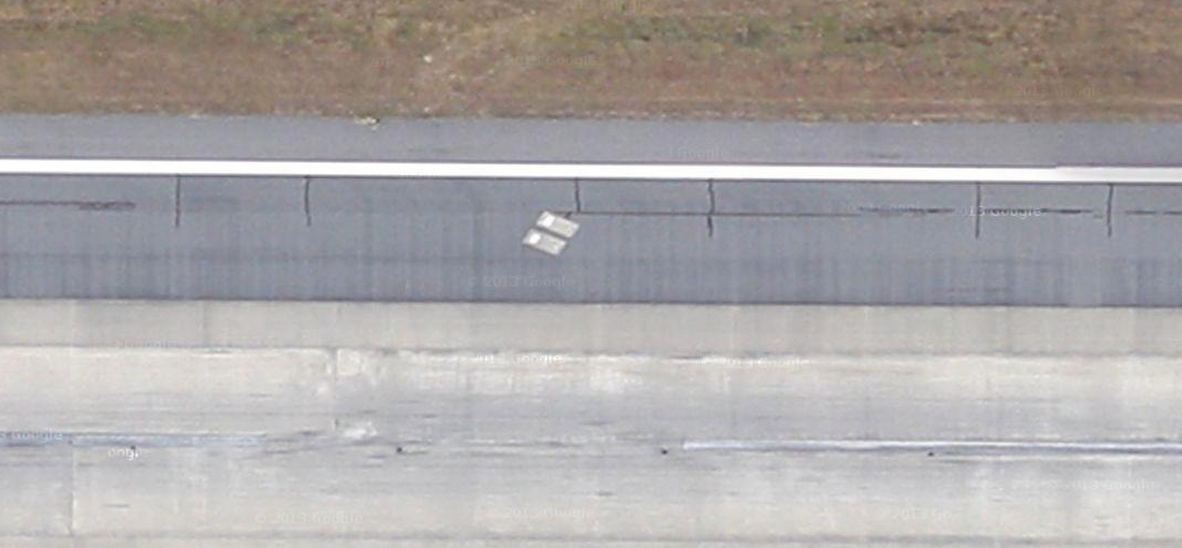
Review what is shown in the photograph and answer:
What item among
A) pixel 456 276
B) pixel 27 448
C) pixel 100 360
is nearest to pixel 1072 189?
pixel 456 276

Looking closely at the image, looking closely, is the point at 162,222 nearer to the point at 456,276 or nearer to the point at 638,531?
the point at 456,276

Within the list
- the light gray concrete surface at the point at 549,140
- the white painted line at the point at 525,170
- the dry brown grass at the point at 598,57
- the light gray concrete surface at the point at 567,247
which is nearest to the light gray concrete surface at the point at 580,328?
the light gray concrete surface at the point at 567,247

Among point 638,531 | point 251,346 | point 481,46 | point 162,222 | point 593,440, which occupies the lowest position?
point 638,531

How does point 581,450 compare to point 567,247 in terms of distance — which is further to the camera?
point 581,450

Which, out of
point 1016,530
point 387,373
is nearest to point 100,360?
point 387,373

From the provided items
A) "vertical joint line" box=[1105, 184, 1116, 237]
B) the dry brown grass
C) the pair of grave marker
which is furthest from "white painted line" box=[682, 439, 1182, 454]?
the dry brown grass

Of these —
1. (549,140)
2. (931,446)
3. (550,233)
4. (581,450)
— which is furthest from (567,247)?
(931,446)

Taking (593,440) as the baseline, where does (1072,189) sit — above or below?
above

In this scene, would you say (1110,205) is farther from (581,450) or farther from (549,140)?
(581,450)
